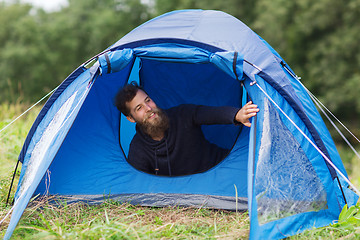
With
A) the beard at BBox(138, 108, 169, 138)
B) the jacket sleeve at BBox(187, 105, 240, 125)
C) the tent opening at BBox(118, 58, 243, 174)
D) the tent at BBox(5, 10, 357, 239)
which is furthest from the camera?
the tent opening at BBox(118, 58, 243, 174)

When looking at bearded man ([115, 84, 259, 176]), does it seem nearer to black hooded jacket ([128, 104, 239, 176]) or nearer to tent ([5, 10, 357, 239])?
black hooded jacket ([128, 104, 239, 176])

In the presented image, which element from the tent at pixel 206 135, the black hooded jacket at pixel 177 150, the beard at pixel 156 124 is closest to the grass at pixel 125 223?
the tent at pixel 206 135

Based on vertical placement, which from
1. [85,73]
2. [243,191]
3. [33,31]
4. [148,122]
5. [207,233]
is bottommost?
[207,233]

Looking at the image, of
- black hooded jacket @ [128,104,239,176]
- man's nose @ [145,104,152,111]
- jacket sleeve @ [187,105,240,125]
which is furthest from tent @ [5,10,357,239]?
man's nose @ [145,104,152,111]

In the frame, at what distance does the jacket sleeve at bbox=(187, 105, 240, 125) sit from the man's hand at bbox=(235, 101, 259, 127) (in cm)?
8

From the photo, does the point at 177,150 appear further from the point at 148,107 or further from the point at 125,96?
the point at 125,96

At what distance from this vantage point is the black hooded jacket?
3277mm

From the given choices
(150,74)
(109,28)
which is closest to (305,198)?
(150,74)

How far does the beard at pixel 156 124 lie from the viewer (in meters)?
3.20

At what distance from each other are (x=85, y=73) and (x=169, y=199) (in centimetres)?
113

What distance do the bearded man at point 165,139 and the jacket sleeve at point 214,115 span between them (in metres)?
0.01

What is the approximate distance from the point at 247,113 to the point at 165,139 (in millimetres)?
957

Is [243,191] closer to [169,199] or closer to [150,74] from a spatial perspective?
[169,199]

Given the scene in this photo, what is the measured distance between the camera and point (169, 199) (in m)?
3.12
